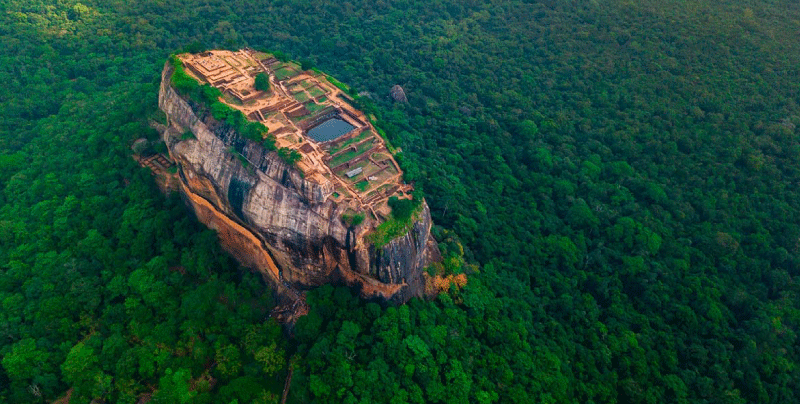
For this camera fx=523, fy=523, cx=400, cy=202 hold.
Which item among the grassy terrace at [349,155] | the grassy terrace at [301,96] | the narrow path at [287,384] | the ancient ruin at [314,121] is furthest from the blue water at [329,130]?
the narrow path at [287,384]

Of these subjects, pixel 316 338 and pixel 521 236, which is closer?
pixel 316 338

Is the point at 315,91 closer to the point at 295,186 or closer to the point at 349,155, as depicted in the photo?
the point at 349,155

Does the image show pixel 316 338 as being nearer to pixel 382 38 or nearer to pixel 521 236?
pixel 521 236

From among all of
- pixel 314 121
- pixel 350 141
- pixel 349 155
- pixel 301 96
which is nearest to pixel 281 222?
pixel 349 155

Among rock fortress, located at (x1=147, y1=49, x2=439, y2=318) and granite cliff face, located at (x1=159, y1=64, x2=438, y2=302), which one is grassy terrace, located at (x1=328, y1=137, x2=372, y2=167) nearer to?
rock fortress, located at (x1=147, y1=49, x2=439, y2=318)

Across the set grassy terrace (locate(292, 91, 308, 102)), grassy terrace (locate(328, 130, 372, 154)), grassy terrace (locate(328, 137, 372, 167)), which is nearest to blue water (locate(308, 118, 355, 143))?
grassy terrace (locate(328, 130, 372, 154))

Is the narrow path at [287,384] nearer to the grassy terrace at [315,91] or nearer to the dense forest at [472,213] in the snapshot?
the dense forest at [472,213]

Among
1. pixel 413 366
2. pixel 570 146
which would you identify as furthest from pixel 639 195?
pixel 413 366
